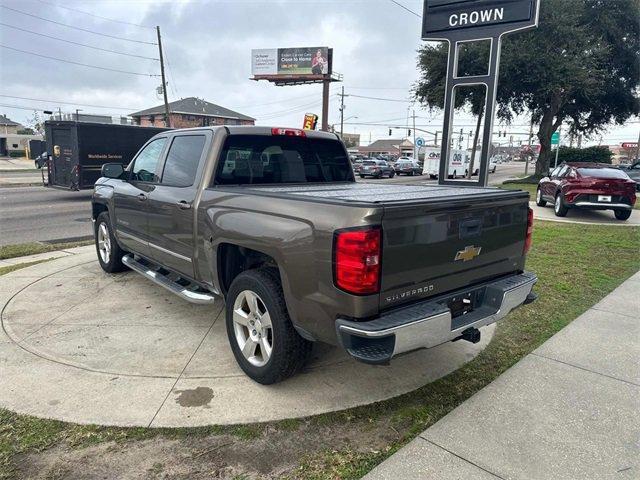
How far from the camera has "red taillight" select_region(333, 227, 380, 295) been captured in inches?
104

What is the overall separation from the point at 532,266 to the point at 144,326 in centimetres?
536

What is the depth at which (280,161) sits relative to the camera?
4621 millimetres

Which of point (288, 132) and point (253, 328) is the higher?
point (288, 132)

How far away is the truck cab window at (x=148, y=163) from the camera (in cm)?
499

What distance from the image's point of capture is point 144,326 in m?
4.58

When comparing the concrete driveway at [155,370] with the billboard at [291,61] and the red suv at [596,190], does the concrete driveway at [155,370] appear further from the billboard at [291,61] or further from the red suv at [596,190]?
the billboard at [291,61]

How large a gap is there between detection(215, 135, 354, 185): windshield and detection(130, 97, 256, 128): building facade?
5997cm

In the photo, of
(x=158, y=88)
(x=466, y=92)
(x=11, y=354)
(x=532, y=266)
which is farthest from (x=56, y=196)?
(x=158, y=88)

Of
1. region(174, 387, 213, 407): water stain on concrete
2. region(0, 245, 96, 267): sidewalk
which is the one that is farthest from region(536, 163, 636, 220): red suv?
region(174, 387, 213, 407): water stain on concrete

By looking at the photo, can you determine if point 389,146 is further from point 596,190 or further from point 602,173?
point 596,190

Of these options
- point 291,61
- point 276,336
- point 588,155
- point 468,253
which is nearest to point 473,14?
point 468,253

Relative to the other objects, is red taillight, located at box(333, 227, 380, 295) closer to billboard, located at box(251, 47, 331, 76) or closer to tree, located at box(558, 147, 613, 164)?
tree, located at box(558, 147, 613, 164)

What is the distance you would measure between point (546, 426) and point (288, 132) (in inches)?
126

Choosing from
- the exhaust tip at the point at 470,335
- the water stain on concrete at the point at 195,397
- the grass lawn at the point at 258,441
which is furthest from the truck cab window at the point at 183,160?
the exhaust tip at the point at 470,335
